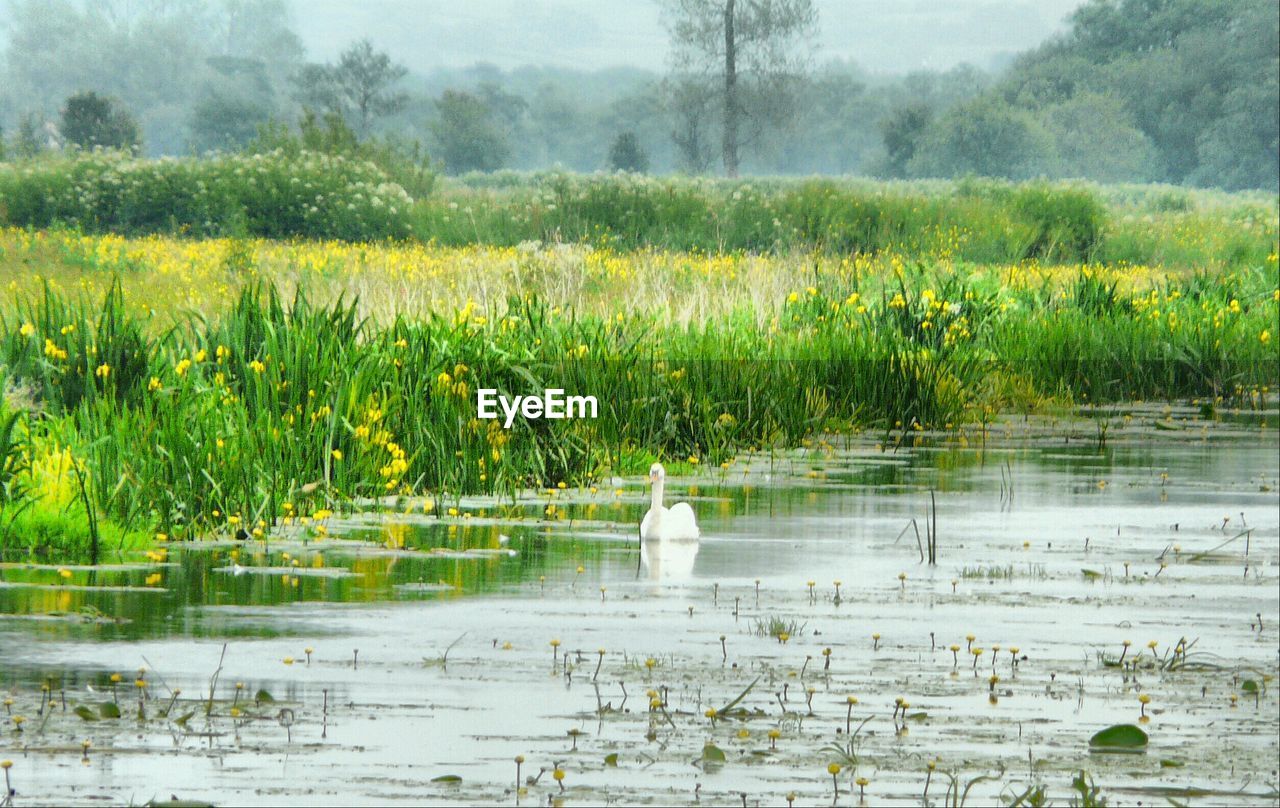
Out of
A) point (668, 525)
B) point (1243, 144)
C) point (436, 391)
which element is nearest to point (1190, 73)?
point (1243, 144)

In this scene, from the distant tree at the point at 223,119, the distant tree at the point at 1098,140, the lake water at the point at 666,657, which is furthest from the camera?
the distant tree at the point at 1098,140

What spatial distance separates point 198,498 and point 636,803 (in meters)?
5.49

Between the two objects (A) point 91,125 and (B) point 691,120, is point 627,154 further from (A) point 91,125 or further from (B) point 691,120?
(A) point 91,125

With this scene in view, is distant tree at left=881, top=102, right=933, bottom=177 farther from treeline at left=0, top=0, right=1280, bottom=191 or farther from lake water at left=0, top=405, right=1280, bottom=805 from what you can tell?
lake water at left=0, top=405, right=1280, bottom=805

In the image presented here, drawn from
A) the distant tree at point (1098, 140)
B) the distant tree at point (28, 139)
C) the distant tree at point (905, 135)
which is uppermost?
the distant tree at point (1098, 140)

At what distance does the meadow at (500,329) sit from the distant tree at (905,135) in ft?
48.5

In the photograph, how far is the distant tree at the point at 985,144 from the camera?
50.4 metres

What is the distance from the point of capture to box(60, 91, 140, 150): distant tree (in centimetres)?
3912

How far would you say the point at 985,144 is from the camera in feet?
175

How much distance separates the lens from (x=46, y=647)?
638cm

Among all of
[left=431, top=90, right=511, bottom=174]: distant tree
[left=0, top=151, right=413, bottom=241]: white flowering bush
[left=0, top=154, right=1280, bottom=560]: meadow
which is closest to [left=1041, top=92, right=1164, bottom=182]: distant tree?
[left=0, top=154, right=1280, bottom=560]: meadow

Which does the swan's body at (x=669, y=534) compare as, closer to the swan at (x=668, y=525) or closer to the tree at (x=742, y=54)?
the swan at (x=668, y=525)

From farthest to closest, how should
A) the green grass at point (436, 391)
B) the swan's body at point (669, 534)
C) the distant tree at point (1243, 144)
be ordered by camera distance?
the distant tree at point (1243, 144) → the green grass at point (436, 391) → the swan's body at point (669, 534)

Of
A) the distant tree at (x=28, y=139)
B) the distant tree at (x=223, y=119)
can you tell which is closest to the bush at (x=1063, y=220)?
the distant tree at (x=223, y=119)
